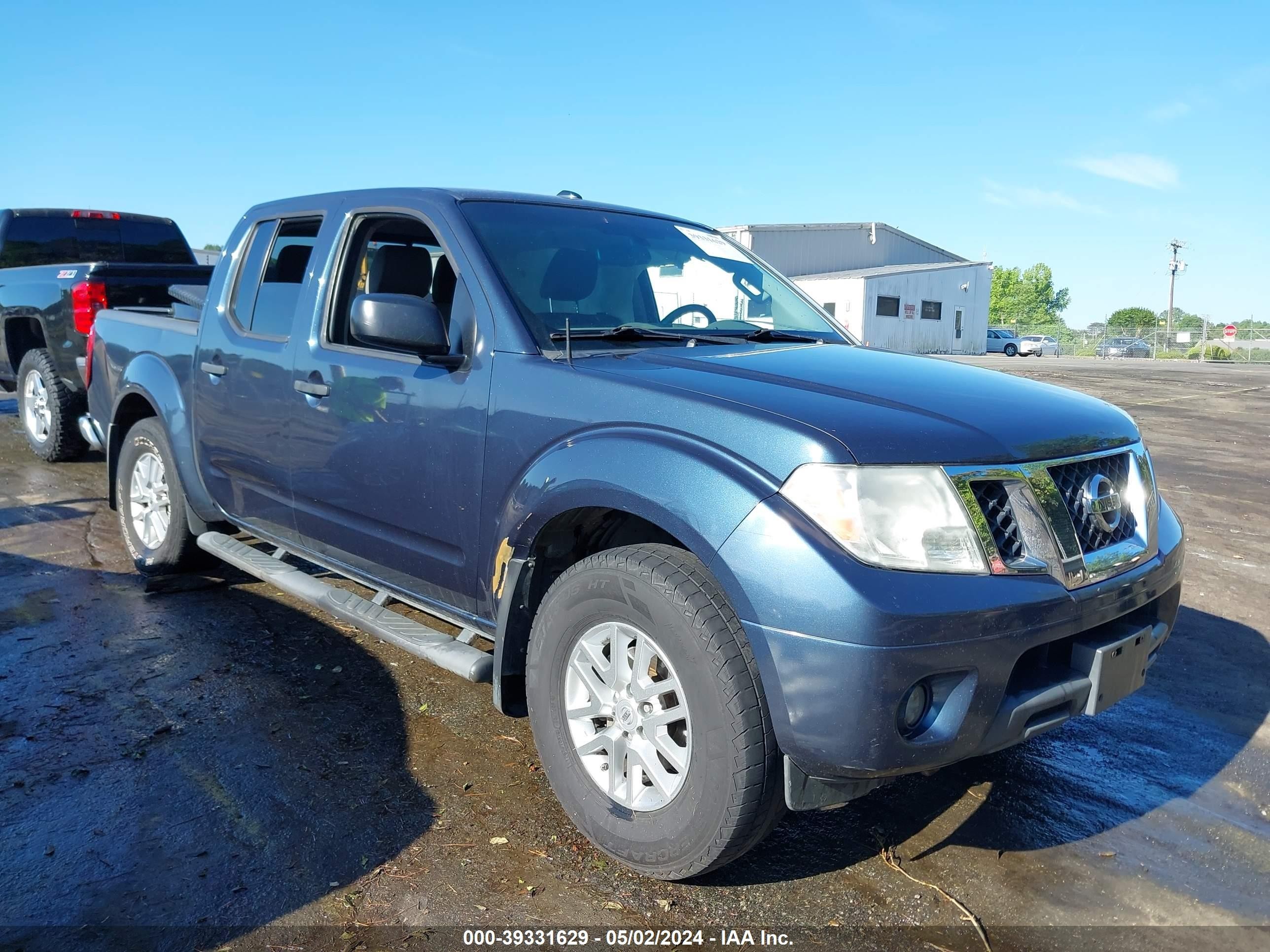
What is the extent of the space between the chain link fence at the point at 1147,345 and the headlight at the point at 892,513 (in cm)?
4633

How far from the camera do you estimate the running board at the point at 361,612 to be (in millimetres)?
3090

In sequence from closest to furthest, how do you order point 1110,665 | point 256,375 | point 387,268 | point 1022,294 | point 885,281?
point 1110,665
point 387,268
point 256,375
point 885,281
point 1022,294

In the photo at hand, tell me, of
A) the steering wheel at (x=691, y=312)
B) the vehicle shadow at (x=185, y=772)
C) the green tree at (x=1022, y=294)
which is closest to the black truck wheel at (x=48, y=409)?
the vehicle shadow at (x=185, y=772)

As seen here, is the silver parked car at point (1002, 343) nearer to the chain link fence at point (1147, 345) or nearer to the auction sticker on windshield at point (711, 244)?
the chain link fence at point (1147, 345)

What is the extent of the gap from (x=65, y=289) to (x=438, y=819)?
21.6ft

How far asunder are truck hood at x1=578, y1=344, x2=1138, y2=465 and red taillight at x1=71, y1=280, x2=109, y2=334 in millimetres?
5910

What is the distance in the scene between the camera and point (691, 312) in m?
3.68

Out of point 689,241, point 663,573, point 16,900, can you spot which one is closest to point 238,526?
point 16,900

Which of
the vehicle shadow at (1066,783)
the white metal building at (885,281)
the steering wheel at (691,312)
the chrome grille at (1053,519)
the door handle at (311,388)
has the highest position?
the white metal building at (885,281)

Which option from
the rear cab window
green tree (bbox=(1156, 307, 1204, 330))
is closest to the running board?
the rear cab window

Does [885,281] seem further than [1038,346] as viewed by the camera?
No

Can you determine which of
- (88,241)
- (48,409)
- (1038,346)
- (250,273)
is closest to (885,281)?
(1038,346)

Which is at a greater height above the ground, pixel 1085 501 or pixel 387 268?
pixel 387 268

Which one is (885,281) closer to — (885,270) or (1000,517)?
(885,270)
